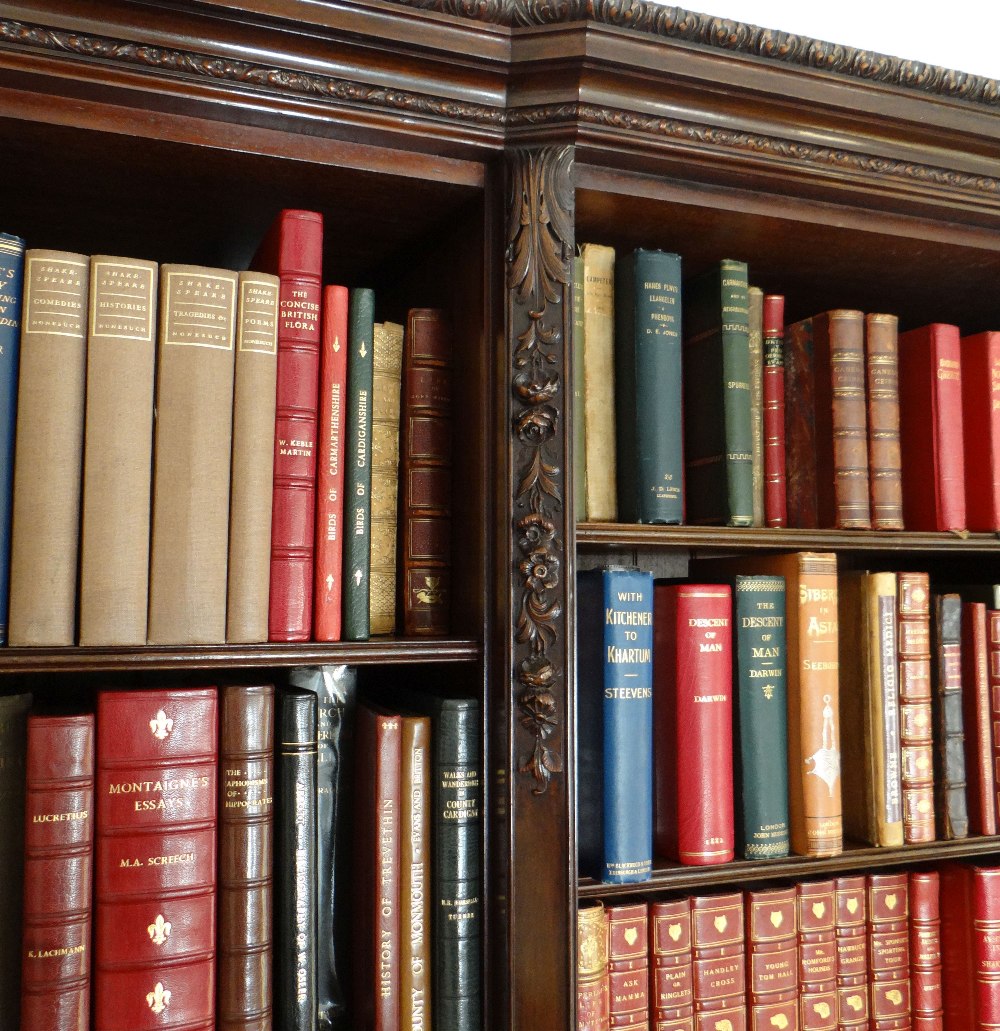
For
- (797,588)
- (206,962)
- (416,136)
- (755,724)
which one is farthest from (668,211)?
(206,962)

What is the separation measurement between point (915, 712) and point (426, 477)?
0.62 metres

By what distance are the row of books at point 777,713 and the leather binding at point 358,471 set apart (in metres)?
0.22

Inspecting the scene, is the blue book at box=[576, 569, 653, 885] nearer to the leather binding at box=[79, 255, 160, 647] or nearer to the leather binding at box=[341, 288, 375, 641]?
the leather binding at box=[341, 288, 375, 641]

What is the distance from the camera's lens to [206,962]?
778 millimetres

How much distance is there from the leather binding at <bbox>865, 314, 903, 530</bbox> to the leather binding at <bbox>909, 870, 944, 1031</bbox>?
1.37 ft

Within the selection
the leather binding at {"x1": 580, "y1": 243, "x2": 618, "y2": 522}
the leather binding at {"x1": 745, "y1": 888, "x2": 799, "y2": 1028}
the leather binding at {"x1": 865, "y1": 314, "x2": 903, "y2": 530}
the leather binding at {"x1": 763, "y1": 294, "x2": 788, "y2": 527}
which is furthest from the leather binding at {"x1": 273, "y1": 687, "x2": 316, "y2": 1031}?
the leather binding at {"x1": 865, "y1": 314, "x2": 903, "y2": 530}

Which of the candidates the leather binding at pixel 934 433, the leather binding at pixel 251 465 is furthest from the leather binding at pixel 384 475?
the leather binding at pixel 934 433

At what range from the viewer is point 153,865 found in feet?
2.50

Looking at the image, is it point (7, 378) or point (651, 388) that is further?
point (651, 388)

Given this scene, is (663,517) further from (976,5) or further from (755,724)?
(976,5)

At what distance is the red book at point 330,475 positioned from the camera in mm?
847

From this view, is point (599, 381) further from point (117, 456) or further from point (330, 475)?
point (117, 456)

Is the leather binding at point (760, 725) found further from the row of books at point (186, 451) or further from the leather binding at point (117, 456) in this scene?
the leather binding at point (117, 456)

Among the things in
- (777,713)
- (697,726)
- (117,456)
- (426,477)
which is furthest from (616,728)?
(117,456)
